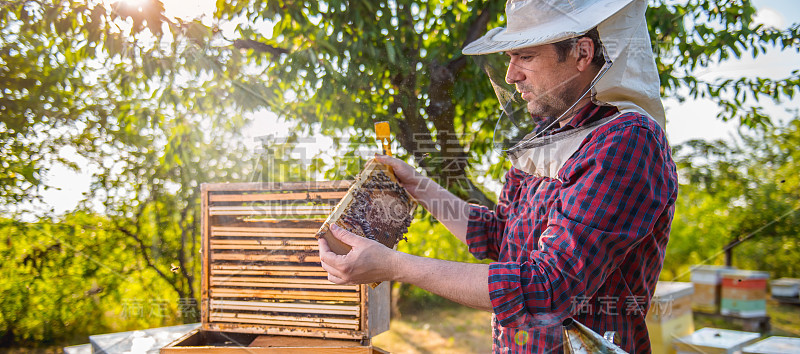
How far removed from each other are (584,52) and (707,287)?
176 inches

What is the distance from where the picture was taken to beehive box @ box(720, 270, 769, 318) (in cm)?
450

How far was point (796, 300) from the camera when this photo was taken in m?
5.11

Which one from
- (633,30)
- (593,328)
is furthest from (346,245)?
(633,30)

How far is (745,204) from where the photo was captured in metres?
4.54

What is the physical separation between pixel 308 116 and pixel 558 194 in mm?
1986

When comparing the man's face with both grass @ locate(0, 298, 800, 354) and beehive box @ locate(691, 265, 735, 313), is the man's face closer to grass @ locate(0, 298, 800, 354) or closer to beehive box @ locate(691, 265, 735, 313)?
grass @ locate(0, 298, 800, 354)

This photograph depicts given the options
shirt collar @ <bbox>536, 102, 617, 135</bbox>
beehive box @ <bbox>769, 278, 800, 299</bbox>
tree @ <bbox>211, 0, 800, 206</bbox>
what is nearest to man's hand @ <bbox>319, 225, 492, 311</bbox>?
shirt collar @ <bbox>536, 102, 617, 135</bbox>

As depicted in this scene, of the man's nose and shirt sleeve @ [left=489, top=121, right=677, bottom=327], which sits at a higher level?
the man's nose

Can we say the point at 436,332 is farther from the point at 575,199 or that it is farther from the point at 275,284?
the point at 575,199

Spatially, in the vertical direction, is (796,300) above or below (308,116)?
below

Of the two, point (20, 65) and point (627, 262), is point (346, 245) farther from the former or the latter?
point (20, 65)

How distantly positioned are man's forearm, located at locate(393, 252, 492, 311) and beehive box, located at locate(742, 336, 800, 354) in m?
2.31

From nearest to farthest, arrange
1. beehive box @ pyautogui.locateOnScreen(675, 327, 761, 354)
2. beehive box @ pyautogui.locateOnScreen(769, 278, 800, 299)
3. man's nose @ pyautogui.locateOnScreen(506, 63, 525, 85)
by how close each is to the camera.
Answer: man's nose @ pyautogui.locateOnScreen(506, 63, 525, 85) < beehive box @ pyautogui.locateOnScreen(675, 327, 761, 354) < beehive box @ pyautogui.locateOnScreen(769, 278, 800, 299)

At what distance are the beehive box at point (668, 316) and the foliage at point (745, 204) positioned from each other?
0.93m
